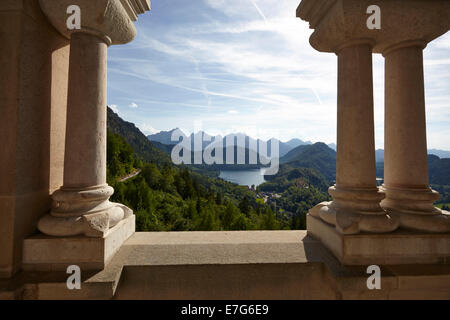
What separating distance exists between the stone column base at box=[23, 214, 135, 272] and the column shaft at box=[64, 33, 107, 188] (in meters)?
3.00

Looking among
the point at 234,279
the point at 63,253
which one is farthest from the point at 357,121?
the point at 63,253

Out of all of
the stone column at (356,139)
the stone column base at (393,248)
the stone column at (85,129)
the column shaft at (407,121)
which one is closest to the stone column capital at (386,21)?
the stone column at (356,139)

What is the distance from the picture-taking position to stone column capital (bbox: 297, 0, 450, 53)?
13484mm

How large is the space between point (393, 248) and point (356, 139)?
6457mm

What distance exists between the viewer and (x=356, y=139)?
14500 millimetres

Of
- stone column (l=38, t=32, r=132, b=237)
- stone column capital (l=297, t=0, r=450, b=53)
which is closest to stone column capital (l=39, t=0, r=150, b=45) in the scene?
stone column (l=38, t=32, r=132, b=237)

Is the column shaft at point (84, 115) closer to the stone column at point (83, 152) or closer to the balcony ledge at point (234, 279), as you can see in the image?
the stone column at point (83, 152)

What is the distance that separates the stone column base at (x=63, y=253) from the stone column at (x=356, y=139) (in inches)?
524

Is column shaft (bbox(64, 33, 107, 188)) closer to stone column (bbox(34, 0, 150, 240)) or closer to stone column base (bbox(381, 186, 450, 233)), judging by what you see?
stone column (bbox(34, 0, 150, 240))

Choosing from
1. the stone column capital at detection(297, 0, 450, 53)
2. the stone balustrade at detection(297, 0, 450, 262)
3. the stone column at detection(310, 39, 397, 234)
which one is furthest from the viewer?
the stone column at detection(310, 39, 397, 234)

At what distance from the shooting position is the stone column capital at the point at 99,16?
12844mm

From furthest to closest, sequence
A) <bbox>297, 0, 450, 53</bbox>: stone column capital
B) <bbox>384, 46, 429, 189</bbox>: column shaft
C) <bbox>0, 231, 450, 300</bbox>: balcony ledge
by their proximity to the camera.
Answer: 1. <bbox>384, 46, 429, 189</bbox>: column shaft
2. <bbox>297, 0, 450, 53</bbox>: stone column capital
3. <bbox>0, 231, 450, 300</bbox>: balcony ledge
